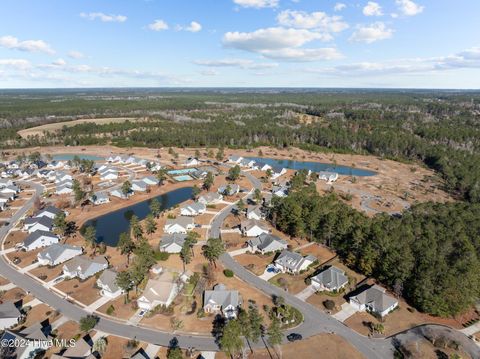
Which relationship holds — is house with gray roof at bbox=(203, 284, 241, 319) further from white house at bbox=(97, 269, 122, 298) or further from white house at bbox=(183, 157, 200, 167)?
white house at bbox=(183, 157, 200, 167)

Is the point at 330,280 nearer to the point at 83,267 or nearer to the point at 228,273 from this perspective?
the point at 228,273

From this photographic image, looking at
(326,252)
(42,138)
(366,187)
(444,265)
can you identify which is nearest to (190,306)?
(326,252)

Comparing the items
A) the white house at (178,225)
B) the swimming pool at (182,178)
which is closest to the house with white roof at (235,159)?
the swimming pool at (182,178)

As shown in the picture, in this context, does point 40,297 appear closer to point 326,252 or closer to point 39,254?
point 39,254

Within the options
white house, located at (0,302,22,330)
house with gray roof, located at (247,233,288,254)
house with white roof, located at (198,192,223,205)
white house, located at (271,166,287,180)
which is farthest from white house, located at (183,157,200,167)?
white house, located at (0,302,22,330)

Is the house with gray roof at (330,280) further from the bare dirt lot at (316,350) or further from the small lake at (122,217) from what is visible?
the small lake at (122,217)

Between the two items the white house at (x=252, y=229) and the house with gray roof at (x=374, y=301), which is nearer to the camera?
the house with gray roof at (x=374, y=301)

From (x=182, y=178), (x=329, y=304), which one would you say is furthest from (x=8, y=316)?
(x=182, y=178)
